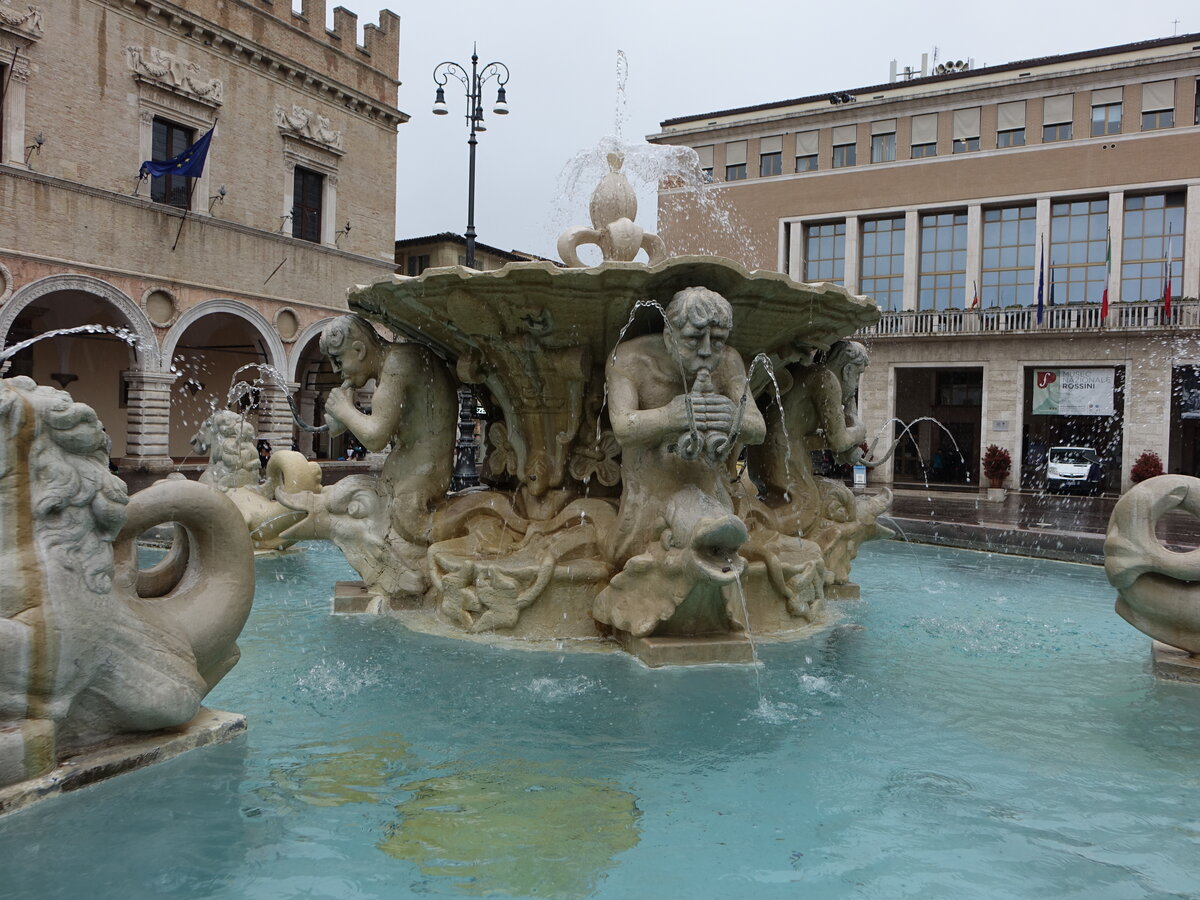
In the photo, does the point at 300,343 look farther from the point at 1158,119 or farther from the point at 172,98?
the point at 1158,119

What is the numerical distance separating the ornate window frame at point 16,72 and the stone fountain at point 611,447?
17.3 meters

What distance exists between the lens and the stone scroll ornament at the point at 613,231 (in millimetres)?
6719

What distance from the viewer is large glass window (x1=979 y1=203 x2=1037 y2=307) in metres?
29.1

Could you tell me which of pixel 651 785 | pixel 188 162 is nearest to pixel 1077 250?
pixel 188 162

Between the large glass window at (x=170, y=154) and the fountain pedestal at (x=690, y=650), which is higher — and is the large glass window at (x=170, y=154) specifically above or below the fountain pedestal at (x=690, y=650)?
above

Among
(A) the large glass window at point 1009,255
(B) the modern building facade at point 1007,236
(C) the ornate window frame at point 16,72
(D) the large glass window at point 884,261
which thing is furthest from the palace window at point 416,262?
(A) the large glass window at point 1009,255

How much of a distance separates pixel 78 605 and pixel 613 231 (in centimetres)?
472

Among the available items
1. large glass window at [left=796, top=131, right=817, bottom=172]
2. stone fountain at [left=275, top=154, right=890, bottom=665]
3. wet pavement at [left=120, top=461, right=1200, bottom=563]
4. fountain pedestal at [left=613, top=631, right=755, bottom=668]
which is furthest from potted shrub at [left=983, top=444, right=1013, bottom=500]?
fountain pedestal at [left=613, top=631, right=755, bottom=668]

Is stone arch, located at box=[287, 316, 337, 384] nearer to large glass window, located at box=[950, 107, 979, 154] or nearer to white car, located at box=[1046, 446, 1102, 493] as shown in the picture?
large glass window, located at box=[950, 107, 979, 154]

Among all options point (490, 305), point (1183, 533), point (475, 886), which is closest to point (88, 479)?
point (475, 886)

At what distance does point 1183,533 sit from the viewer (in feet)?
42.8

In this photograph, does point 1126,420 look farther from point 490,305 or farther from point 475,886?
point 475,886

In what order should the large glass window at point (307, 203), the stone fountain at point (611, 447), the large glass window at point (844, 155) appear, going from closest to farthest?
the stone fountain at point (611, 447) → the large glass window at point (307, 203) → the large glass window at point (844, 155)

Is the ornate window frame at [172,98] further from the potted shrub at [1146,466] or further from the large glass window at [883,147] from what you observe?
the potted shrub at [1146,466]
